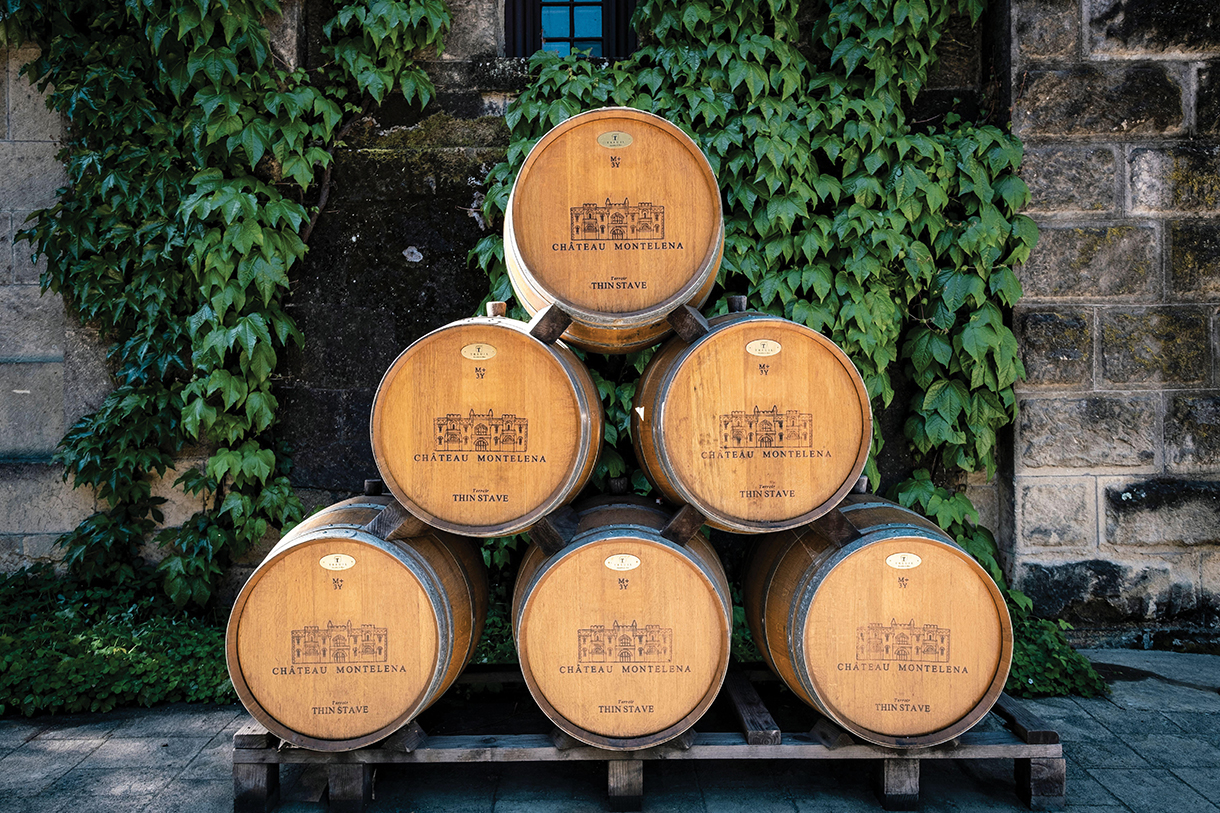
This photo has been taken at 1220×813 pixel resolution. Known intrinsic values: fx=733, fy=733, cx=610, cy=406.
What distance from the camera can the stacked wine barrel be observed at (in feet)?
7.13

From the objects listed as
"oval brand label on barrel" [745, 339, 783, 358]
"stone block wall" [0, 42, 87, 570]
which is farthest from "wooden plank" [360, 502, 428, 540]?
"stone block wall" [0, 42, 87, 570]

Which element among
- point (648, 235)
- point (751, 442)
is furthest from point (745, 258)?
point (751, 442)

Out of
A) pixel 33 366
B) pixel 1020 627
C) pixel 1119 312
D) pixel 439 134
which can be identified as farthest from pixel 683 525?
pixel 33 366

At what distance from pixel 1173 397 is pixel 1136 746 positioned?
170cm

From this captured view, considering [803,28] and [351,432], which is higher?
[803,28]

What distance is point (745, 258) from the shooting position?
3.31m

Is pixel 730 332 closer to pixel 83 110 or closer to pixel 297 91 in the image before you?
pixel 297 91

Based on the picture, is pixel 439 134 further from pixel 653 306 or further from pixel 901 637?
pixel 901 637

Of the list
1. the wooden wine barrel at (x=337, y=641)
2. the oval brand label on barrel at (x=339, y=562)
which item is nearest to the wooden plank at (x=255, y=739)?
the wooden wine barrel at (x=337, y=641)

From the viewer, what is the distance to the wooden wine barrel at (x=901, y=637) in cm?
217

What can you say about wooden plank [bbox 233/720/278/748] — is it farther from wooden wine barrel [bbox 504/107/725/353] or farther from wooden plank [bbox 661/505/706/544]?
wooden wine barrel [bbox 504/107/725/353]

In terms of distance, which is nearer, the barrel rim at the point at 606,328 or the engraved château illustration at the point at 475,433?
the engraved château illustration at the point at 475,433

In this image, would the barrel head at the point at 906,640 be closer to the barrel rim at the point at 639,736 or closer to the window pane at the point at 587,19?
the barrel rim at the point at 639,736

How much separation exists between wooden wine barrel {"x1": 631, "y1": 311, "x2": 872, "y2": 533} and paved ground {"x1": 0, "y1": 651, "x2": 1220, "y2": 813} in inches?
35.3
